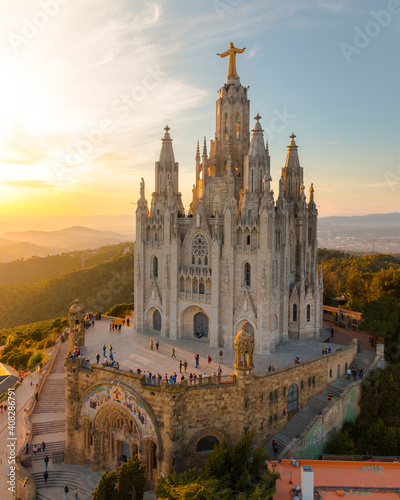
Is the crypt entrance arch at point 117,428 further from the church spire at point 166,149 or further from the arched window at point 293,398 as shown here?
the church spire at point 166,149

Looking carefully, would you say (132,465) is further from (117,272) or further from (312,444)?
(117,272)

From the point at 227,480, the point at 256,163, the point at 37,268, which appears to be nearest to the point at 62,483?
the point at 227,480

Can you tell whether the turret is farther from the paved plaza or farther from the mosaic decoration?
the mosaic decoration

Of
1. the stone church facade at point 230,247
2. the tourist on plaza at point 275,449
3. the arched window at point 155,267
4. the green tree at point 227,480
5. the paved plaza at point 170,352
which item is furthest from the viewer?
the arched window at point 155,267

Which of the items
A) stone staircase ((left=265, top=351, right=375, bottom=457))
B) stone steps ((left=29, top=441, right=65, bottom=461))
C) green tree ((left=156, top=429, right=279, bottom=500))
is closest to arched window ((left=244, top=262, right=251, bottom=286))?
stone staircase ((left=265, top=351, right=375, bottom=457))

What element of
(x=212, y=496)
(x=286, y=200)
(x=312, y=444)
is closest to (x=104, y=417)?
(x=212, y=496)

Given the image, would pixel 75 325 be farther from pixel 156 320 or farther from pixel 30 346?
pixel 30 346

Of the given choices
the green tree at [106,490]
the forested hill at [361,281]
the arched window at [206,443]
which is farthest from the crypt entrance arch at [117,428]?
the forested hill at [361,281]
